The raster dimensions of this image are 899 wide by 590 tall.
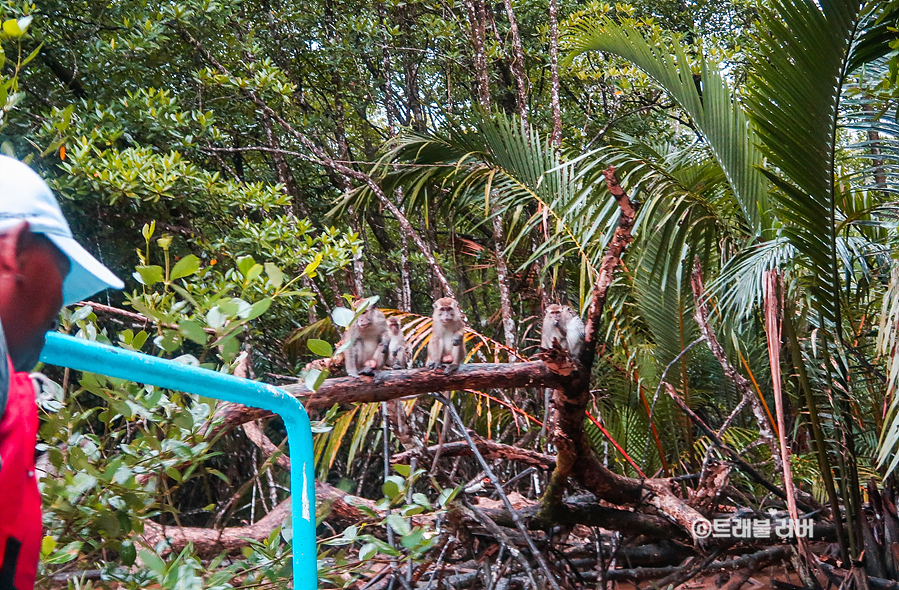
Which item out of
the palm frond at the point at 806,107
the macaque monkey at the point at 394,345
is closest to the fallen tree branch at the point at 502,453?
the macaque monkey at the point at 394,345

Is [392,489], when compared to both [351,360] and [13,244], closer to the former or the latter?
→ [13,244]

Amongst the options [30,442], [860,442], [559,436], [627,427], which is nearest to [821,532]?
[860,442]

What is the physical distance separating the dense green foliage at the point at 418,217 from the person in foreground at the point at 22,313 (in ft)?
1.77

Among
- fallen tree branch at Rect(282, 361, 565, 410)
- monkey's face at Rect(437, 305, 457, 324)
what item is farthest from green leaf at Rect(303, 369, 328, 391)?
monkey's face at Rect(437, 305, 457, 324)

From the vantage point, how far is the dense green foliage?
151 cm

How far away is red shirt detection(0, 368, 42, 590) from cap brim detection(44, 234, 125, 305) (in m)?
0.10

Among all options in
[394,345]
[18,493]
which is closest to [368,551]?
[18,493]

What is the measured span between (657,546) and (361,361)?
2061 mm

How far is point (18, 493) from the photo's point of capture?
58cm

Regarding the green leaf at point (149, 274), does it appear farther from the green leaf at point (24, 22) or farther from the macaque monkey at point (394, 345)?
the macaque monkey at point (394, 345)

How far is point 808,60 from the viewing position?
3.00 meters

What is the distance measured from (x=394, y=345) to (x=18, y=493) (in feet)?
10.9

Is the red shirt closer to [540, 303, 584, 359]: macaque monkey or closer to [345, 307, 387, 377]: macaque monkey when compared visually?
[345, 307, 387, 377]: macaque monkey

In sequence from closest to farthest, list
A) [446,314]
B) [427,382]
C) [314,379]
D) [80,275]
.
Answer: [80,275]
[314,379]
[427,382]
[446,314]
